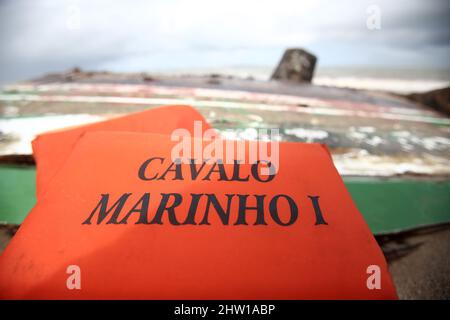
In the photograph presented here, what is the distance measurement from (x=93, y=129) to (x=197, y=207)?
0.42m

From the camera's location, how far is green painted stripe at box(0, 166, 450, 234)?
0.92 metres

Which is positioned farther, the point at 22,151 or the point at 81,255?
the point at 22,151

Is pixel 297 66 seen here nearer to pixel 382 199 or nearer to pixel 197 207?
pixel 382 199

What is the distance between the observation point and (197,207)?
1.90ft

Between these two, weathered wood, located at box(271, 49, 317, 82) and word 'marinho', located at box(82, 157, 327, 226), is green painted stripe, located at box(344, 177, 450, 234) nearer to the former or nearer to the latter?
word 'marinho', located at box(82, 157, 327, 226)

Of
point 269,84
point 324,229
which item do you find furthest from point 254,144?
point 269,84

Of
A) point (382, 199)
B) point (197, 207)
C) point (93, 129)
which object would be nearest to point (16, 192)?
point (93, 129)

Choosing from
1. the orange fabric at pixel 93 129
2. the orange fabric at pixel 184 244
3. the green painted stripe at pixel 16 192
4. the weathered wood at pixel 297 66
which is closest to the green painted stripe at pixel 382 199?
the green painted stripe at pixel 16 192

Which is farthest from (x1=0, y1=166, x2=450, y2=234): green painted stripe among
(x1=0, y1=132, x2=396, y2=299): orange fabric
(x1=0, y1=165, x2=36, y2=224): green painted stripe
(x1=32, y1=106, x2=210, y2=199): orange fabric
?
(x1=0, y1=132, x2=396, y2=299): orange fabric

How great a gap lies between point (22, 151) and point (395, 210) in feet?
4.00

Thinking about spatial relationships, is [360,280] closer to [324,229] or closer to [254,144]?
[324,229]

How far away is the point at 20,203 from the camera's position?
3.01 ft

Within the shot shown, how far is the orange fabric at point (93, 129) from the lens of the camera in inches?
28.6

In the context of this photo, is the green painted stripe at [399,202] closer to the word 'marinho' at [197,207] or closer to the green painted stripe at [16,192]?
the word 'marinho' at [197,207]
